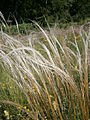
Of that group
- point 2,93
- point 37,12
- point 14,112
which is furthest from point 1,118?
point 37,12

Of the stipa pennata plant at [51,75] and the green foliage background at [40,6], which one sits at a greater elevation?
the stipa pennata plant at [51,75]

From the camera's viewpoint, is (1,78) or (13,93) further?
(1,78)

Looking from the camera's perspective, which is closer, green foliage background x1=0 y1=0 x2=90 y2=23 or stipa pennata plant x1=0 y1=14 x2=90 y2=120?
stipa pennata plant x1=0 y1=14 x2=90 y2=120

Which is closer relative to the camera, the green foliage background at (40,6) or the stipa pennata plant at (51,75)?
the stipa pennata plant at (51,75)

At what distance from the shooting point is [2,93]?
1661mm

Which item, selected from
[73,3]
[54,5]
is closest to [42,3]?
[54,5]

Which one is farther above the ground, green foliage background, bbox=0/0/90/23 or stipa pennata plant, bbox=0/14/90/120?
stipa pennata plant, bbox=0/14/90/120

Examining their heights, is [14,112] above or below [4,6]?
above

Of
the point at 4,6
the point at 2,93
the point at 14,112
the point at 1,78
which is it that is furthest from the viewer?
the point at 4,6

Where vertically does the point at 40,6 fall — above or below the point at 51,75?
below

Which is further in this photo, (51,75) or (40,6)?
(40,6)

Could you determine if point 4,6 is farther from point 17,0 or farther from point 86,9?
point 86,9

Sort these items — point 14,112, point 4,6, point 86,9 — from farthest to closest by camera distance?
point 4,6 → point 86,9 → point 14,112

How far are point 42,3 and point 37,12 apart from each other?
1.00 m
